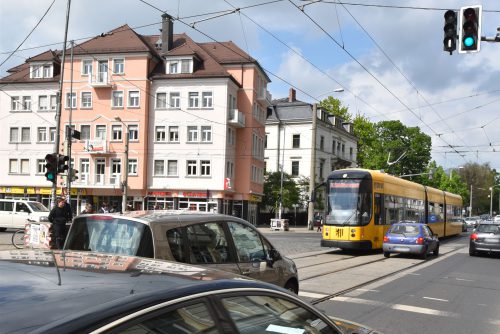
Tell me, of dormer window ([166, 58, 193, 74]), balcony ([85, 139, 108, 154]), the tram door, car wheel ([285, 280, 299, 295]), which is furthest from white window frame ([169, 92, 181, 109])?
car wheel ([285, 280, 299, 295])

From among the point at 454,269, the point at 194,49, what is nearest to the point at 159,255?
the point at 454,269

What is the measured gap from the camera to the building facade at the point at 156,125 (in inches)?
1911

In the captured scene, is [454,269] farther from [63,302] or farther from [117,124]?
[117,124]

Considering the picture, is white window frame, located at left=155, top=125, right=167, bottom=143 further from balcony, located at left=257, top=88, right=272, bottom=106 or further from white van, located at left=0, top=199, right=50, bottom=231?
Result: white van, located at left=0, top=199, right=50, bottom=231

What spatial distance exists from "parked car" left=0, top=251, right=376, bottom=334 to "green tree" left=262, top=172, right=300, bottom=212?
5354cm

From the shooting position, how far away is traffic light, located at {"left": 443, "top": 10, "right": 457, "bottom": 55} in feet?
43.4

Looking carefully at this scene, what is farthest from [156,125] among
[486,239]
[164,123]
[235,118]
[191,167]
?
[486,239]

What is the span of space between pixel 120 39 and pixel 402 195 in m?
36.0

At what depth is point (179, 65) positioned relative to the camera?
4956 centimetres

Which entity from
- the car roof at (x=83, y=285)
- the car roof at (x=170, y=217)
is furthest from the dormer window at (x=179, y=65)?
the car roof at (x=83, y=285)

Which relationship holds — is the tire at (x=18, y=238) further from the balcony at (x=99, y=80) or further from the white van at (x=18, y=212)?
the balcony at (x=99, y=80)

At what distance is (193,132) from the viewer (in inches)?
1928

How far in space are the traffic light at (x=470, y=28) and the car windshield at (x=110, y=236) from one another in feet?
34.0

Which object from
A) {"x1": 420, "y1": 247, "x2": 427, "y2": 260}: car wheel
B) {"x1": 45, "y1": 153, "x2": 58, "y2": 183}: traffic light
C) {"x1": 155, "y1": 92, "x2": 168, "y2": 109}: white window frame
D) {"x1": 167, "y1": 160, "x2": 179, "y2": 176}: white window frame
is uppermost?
{"x1": 155, "y1": 92, "x2": 168, "y2": 109}: white window frame
